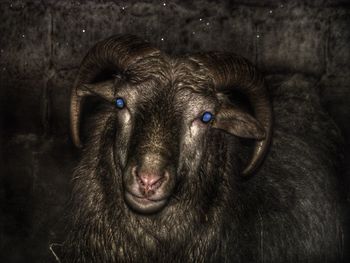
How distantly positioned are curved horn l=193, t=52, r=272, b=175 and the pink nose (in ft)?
2.91

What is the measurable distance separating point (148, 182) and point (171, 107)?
59 cm

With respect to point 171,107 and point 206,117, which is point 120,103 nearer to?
point 171,107

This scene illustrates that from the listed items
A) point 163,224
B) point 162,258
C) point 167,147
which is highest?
point 167,147

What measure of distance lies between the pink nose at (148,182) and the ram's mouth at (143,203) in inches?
3.2

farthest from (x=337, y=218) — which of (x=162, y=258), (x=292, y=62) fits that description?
(x=162, y=258)

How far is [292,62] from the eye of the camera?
5.12 metres

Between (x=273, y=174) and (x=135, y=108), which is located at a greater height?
(x=135, y=108)

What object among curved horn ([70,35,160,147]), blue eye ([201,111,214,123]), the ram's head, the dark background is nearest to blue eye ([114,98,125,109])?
the ram's head

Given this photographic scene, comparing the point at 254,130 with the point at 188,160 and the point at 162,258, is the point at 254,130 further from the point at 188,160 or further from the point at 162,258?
the point at 162,258

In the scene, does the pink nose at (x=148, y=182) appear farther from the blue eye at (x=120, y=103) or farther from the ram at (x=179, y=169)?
the blue eye at (x=120, y=103)

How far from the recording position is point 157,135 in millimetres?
3314

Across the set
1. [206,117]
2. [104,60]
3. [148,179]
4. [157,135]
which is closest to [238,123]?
[206,117]

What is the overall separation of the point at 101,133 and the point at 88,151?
18 cm

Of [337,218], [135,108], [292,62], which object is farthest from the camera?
[292,62]
